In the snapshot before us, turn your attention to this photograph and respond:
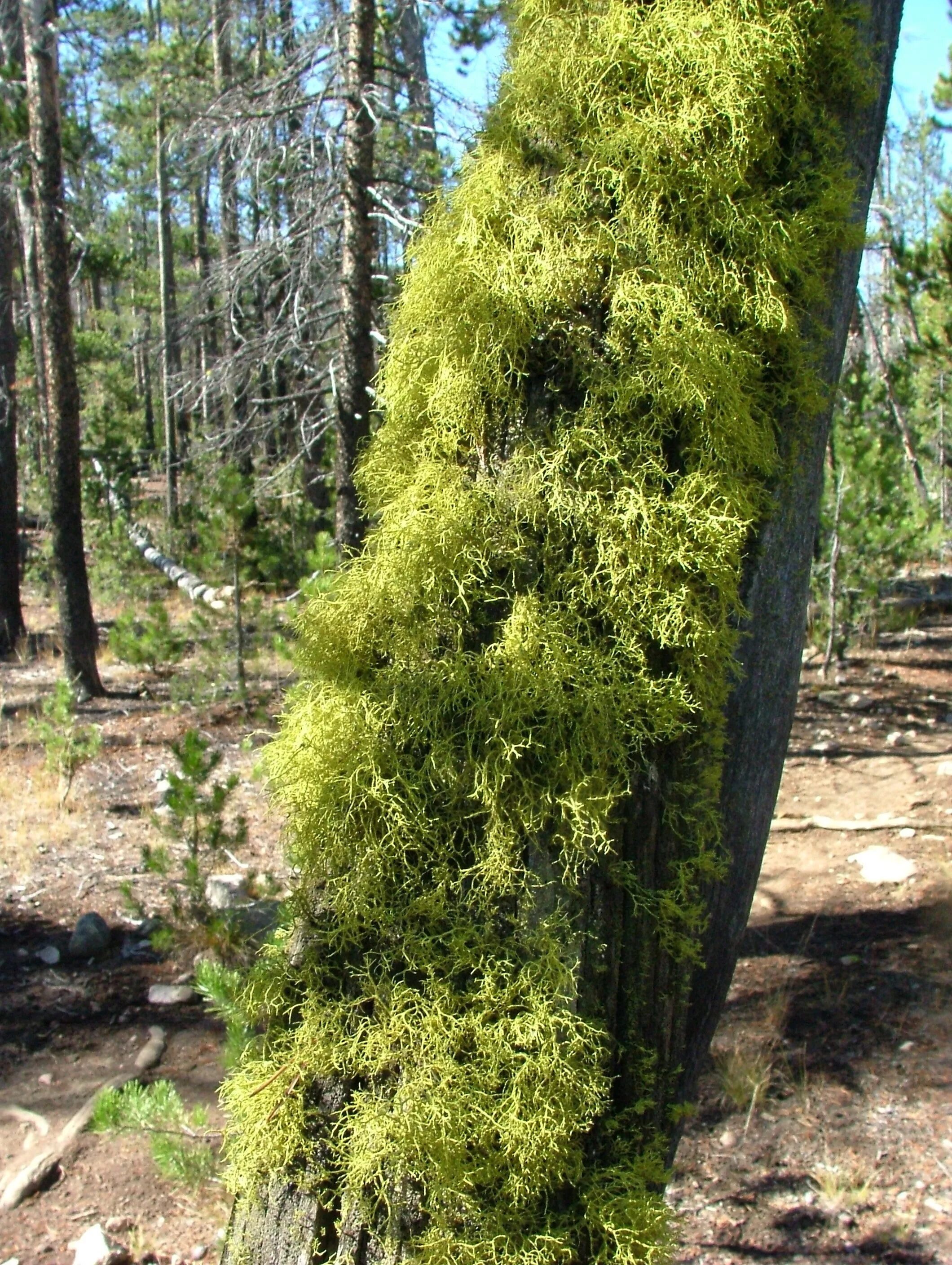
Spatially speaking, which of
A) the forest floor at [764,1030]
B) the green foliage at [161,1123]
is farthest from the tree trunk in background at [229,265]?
the green foliage at [161,1123]

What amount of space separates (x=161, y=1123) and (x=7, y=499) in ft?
35.0

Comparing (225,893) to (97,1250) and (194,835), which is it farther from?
(97,1250)

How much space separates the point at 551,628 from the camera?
139 centimetres

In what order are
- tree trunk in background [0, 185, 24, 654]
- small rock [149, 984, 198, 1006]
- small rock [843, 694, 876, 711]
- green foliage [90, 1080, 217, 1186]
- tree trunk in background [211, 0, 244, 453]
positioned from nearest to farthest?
green foliage [90, 1080, 217, 1186]
small rock [149, 984, 198, 1006]
tree trunk in background [211, 0, 244, 453]
small rock [843, 694, 876, 711]
tree trunk in background [0, 185, 24, 654]

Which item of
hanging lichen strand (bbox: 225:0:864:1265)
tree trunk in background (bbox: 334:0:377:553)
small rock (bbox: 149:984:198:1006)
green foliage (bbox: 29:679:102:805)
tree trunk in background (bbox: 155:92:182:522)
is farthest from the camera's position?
tree trunk in background (bbox: 155:92:182:522)

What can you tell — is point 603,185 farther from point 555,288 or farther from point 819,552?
point 819,552

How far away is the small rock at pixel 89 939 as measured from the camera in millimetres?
4855

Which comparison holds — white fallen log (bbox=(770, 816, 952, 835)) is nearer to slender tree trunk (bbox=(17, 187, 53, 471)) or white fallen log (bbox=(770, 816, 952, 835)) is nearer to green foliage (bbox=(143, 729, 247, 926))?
green foliage (bbox=(143, 729, 247, 926))

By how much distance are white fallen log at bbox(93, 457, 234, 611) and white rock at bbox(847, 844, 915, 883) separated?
22.7ft

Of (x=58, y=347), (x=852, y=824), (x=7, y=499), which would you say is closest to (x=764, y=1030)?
(x=852, y=824)

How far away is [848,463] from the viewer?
8602 millimetres

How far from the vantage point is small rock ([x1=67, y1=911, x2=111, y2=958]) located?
486 centimetres

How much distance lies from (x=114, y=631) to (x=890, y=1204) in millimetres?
8472

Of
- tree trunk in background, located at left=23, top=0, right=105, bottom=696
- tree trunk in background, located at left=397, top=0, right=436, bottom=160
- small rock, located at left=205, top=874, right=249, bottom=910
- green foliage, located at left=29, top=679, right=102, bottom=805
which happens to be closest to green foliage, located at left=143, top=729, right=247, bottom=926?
small rock, located at left=205, top=874, right=249, bottom=910
